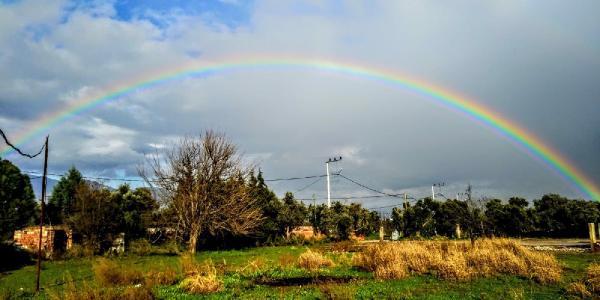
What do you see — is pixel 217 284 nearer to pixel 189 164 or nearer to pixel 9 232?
pixel 189 164

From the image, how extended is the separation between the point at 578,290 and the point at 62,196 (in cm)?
5101

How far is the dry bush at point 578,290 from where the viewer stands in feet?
41.2

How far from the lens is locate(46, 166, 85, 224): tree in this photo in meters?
47.3

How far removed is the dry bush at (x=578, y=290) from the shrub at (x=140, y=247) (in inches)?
1202

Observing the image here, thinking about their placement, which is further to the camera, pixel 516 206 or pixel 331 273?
pixel 516 206

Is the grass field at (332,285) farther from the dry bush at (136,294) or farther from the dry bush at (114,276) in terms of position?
the dry bush at (136,294)

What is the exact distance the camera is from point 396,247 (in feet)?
68.1

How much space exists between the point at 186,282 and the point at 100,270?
3866 mm

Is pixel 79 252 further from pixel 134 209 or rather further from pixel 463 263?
pixel 463 263

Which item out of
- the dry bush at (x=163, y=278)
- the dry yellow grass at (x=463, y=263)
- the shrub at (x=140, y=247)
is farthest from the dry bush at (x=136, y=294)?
the shrub at (x=140, y=247)

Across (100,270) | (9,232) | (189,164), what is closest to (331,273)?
(100,270)

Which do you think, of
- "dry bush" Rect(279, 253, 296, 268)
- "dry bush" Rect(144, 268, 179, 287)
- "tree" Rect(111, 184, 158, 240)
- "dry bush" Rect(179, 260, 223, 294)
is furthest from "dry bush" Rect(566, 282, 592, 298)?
"tree" Rect(111, 184, 158, 240)

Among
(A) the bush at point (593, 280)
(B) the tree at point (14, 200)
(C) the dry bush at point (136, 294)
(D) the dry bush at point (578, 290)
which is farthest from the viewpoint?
(B) the tree at point (14, 200)

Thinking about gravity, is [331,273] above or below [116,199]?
below
